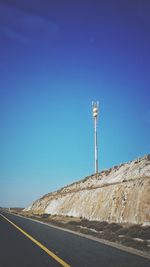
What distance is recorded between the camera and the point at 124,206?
28.2m

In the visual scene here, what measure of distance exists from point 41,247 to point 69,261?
11.4 ft

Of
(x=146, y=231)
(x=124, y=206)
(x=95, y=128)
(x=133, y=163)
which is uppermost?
(x=95, y=128)

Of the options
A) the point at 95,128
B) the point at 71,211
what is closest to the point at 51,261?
the point at 71,211

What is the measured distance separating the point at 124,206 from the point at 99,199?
839 centimetres

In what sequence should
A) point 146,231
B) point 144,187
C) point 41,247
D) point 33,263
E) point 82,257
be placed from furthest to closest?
1. point 144,187
2. point 146,231
3. point 41,247
4. point 82,257
5. point 33,263

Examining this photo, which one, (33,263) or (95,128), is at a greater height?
(95,128)

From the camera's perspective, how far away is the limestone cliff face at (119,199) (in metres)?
25.8

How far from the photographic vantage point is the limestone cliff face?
2581 cm

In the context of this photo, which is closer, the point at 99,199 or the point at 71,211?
the point at 99,199

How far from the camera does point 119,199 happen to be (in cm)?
3047

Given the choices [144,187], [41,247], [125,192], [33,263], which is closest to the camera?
[33,263]

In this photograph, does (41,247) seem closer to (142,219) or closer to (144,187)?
(142,219)

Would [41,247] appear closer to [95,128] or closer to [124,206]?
[124,206]

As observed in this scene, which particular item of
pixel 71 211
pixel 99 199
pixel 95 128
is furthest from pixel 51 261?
pixel 95 128
